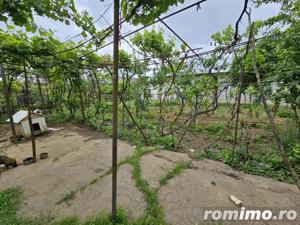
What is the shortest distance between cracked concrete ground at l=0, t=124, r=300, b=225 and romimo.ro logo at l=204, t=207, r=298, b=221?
0.23ft

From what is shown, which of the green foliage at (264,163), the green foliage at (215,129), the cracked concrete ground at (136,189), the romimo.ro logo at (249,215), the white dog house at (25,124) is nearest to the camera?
the romimo.ro logo at (249,215)

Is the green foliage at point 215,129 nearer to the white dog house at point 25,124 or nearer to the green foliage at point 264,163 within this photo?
the green foliage at point 264,163

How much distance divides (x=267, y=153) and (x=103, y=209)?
3.33 meters

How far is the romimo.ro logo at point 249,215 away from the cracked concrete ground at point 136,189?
69 mm

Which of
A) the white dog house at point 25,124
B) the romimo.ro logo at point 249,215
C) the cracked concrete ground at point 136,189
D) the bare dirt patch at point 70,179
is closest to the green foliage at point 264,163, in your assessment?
the cracked concrete ground at point 136,189

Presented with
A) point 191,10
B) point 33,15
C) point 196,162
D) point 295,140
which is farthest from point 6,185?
point 295,140

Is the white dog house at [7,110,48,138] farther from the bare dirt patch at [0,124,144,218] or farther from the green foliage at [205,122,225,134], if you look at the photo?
the green foliage at [205,122,225,134]

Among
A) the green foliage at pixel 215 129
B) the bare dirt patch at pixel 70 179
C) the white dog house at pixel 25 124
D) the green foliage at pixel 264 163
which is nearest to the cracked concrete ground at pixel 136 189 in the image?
the bare dirt patch at pixel 70 179

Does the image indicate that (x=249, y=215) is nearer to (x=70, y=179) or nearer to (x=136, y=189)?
(x=136, y=189)

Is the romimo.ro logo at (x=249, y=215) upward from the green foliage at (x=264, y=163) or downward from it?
downward

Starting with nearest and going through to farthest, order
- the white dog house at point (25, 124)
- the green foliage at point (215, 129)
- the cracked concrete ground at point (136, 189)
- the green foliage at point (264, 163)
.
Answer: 1. the cracked concrete ground at point (136, 189)
2. the green foliage at point (264, 163)
3. the white dog house at point (25, 124)
4. the green foliage at point (215, 129)

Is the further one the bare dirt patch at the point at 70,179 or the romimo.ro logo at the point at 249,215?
the bare dirt patch at the point at 70,179

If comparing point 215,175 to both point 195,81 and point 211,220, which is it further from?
point 195,81

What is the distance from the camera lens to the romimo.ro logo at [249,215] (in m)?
1.75
